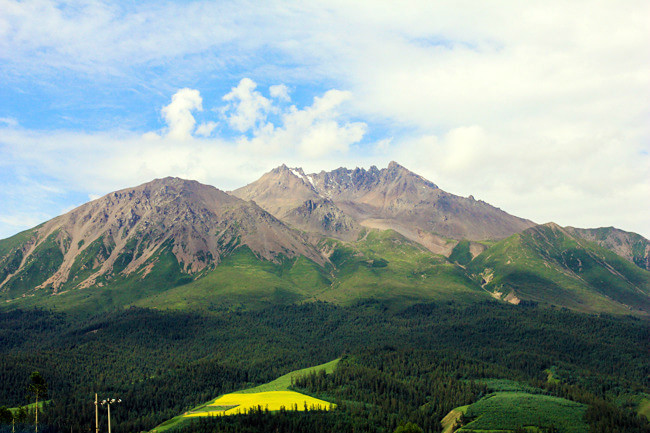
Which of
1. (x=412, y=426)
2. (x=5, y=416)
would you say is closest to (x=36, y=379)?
(x=5, y=416)

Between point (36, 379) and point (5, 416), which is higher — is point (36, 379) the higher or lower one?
the higher one

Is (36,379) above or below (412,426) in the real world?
above

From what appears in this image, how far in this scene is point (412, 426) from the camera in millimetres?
184875

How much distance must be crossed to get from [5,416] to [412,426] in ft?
471

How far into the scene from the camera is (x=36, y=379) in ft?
646

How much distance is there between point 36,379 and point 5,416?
58.6ft

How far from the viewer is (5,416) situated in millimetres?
198125

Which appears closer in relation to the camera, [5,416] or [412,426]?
[412,426]

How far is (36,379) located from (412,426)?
13230cm

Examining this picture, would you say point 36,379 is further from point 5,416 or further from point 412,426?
point 412,426

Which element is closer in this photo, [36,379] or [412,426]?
[412,426]
